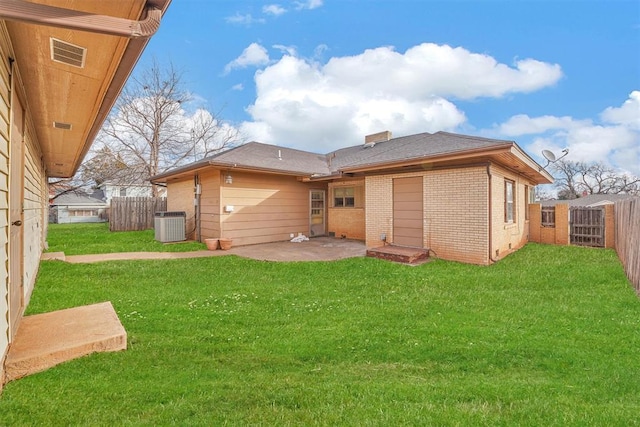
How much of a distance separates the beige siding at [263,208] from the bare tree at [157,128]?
13.7 meters

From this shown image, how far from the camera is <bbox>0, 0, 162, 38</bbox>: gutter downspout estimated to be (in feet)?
5.52

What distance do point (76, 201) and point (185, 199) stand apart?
89.9 ft

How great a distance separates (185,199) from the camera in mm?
12898

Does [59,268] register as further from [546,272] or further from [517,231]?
[517,231]

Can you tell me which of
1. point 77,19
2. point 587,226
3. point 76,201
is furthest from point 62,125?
point 76,201

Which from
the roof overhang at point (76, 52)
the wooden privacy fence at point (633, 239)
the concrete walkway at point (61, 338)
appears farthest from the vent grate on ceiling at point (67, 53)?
the wooden privacy fence at point (633, 239)

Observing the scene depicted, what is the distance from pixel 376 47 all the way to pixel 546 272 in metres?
10.4

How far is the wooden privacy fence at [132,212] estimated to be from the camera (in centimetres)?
1612

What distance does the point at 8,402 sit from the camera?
6.86 ft

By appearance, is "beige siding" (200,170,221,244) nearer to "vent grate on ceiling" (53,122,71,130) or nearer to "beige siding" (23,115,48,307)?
"beige siding" (23,115,48,307)

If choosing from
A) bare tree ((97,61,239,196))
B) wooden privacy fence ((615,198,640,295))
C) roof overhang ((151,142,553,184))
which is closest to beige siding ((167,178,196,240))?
roof overhang ((151,142,553,184))

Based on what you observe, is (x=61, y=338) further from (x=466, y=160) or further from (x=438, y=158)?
Result: (x=466, y=160)

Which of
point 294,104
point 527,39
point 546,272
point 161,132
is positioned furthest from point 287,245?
point 161,132

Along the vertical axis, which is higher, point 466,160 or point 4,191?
point 466,160
